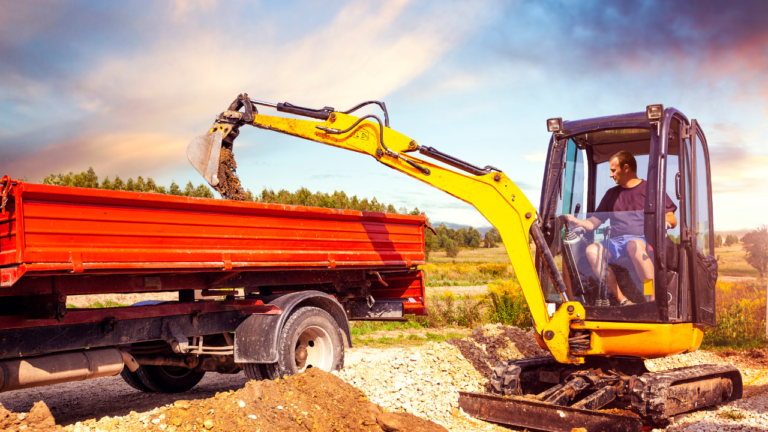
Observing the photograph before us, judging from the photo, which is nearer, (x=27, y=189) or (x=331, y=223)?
(x=27, y=189)

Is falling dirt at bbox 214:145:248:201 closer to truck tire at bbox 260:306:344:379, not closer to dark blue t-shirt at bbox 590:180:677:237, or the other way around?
truck tire at bbox 260:306:344:379

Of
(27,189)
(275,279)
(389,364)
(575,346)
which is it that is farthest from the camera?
(389,364)

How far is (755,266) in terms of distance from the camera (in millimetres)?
26109

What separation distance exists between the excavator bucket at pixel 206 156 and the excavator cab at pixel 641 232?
368 centimetres

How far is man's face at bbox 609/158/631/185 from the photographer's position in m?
6.22

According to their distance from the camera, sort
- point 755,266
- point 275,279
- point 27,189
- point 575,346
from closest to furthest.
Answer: point 27,189 < point 575,346 < point 275,279 < point 755,266

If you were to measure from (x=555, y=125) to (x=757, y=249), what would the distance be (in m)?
24.5

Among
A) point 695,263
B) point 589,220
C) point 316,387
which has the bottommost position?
point 316,387

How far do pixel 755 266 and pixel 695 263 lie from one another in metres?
24.2

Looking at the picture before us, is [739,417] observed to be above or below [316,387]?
below

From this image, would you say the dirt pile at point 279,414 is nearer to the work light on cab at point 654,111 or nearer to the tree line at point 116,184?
the work light on cab at point 654,111

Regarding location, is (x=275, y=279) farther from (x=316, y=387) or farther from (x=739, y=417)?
(x=739, y=417)

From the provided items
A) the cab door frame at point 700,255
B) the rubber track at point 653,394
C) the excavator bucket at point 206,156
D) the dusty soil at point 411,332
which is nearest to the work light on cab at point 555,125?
the cab door frame at point 700,255

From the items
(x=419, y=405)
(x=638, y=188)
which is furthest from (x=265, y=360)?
(x=638, y=188)
